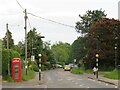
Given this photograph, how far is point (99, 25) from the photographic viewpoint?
76.1m

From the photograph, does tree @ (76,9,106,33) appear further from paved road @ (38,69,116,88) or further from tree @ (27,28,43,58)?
paved road @ (38,69,116,88)

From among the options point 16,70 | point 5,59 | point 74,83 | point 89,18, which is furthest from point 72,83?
point 89,18

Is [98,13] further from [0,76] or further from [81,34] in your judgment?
[0,76]

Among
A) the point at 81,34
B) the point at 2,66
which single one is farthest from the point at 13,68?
the point at 81,34

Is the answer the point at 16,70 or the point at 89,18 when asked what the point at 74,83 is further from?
the point at 89,18

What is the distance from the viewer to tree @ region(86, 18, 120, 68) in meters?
73.0

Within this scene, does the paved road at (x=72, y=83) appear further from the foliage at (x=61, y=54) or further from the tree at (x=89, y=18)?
the foliage at (x=61, y=54)

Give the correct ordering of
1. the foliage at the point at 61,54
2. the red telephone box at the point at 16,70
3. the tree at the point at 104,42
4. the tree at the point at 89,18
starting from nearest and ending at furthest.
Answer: the red telephone box at the point at 16,70, the tree at the point at 104,42, the tree at the point at 89,18, the foliage at the point at 61,54

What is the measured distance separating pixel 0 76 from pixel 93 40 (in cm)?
3501

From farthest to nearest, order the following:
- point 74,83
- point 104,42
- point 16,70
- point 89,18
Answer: point 89,18
point 104,42
point 16,70
point 74,83

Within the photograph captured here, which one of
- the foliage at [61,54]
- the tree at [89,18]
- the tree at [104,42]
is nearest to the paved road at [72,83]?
the tree at [104,42]

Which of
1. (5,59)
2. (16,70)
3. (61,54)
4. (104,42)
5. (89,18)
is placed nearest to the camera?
(5,59)

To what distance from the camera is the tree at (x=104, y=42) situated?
73.0 meters

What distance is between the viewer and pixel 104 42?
74.8 meters
